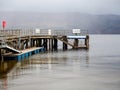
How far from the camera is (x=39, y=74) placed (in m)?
36.2

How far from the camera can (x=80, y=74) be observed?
119ft

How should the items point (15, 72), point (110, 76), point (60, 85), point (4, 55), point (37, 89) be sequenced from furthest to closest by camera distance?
point (4, 55) < point (15, 72) < point (110, 76) < point (60, 85) < point (37, 89)

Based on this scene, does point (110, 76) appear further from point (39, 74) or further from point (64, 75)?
point (39, 74)

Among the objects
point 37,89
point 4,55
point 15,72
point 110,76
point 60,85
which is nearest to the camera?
point 37,89

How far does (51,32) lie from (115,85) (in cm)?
5484

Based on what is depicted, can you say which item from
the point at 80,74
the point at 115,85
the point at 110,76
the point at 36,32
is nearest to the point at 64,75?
the point at 80,74

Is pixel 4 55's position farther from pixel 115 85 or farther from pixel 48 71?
pixel 115 85

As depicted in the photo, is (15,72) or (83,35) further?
(83,35)

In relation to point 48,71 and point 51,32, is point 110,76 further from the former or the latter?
point 51,32

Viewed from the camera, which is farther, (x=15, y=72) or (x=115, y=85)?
(x=15, y=72)

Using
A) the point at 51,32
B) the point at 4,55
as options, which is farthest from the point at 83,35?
the point at 4,55

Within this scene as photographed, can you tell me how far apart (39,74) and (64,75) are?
2.27m

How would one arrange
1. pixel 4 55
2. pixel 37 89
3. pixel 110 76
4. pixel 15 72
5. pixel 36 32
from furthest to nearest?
pixel 36 32, pixel 4 55, pixel 15 72, pixel 110 76, pixel 37 89

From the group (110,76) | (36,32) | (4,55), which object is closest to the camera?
(110,76)
